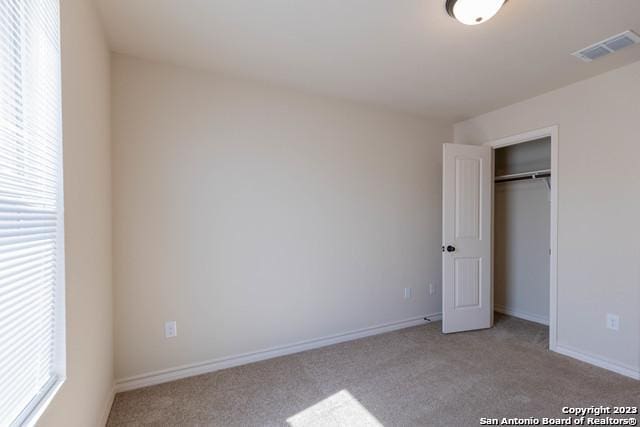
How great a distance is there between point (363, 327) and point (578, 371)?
1790 mm

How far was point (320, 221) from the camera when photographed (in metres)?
3.01

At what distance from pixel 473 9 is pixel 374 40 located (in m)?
0.64

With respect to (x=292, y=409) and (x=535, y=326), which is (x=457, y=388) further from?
(x=535, y=326)

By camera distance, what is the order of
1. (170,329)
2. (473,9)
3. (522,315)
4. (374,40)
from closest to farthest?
(473,9) < (374,40) < (170,329) < (522,315)

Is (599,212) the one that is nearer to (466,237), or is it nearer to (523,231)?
(466,237)

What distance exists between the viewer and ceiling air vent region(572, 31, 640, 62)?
80.3 inches

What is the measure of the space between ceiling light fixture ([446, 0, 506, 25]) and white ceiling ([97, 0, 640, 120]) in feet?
0.35

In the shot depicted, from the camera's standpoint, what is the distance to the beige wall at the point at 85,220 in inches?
50.9

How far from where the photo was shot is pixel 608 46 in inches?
84.7

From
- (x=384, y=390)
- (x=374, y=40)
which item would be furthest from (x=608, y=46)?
(x=384, y=390)

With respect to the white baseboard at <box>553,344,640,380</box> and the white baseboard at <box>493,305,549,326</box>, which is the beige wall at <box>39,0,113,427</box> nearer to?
the white baseboard at <box>553,344,640,380</box>

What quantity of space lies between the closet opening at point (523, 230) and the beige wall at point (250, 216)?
4.14 feet

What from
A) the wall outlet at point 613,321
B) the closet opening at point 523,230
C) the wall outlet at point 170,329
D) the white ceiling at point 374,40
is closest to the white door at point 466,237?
the closet opening at point 523,230

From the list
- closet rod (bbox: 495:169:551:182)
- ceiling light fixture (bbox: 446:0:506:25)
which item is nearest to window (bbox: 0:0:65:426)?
ceiling light fixture (bbox: 446:0:506:25)
